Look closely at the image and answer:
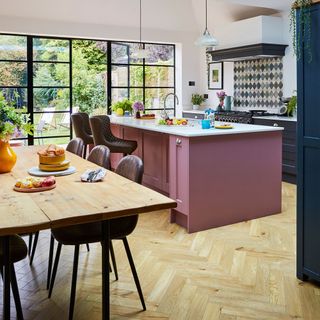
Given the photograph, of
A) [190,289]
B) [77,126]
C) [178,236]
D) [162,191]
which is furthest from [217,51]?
[190,289]

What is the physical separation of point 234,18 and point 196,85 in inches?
63.8

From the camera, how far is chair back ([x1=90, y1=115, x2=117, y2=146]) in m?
5.27

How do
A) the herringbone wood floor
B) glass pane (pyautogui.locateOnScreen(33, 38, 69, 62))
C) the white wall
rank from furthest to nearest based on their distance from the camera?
glass pane (pyautogui.locateOnScreen(33, 38, 69, 62)), the white wall, the herringbone wood floor

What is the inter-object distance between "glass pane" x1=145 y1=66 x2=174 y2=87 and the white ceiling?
0.85 metres

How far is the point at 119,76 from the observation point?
8.43 m

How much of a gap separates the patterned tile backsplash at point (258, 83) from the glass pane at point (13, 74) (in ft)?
12.7

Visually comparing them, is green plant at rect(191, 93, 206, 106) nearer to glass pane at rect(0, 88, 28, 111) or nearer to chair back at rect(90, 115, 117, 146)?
glass pane at rect(0, 88, 28, 111)

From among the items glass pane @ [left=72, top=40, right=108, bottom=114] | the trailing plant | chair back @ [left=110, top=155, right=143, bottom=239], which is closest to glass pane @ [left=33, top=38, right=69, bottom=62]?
glass pane @ [left=72, top=40, right=108, bottom=114]

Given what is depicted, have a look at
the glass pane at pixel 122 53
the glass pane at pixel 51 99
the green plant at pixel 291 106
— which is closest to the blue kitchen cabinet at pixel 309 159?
the green plant at pixel 291 106

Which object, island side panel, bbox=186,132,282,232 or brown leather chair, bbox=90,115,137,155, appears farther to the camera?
brown leather chair, bbox=90,115,137,155

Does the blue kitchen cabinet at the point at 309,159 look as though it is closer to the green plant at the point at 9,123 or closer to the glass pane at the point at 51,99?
the green plant at the point at 9,123

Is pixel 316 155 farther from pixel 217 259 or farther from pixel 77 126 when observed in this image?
pixel 77 126

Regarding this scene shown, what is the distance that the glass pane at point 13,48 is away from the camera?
23.9 ft

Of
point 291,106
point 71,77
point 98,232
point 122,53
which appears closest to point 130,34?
point 122,53
